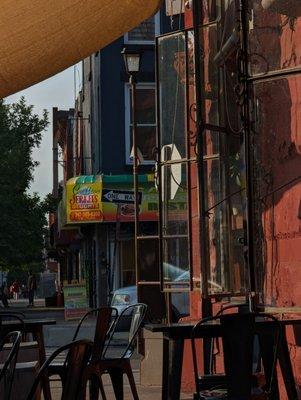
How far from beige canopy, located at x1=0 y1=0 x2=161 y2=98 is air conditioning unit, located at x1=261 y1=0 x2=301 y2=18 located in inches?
49.3

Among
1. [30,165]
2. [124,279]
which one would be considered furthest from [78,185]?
[30,165]

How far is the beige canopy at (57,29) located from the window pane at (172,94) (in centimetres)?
576

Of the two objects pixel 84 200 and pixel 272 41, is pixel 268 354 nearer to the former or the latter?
pixel 272 41

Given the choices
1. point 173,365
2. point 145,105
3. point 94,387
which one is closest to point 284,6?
point 173,365

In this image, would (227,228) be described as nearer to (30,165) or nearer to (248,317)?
(248,317)

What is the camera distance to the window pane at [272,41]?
7652 mm

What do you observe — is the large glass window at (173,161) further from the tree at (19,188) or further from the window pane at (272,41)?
the tree at (19,188)

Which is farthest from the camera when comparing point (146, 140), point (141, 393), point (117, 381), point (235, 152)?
point (146, 140)

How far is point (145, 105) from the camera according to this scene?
1179 inches

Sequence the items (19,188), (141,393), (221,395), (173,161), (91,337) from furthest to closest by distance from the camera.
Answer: (19,188) < (91,337) < (141,393) < (173,161) < (221,395)

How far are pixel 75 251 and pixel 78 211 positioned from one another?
18.4m

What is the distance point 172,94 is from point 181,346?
14.9 ft

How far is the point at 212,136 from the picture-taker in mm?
10031

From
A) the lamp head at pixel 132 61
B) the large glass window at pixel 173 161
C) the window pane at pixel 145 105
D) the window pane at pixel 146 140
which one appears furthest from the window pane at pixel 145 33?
the large glass window at pixel 173 161
